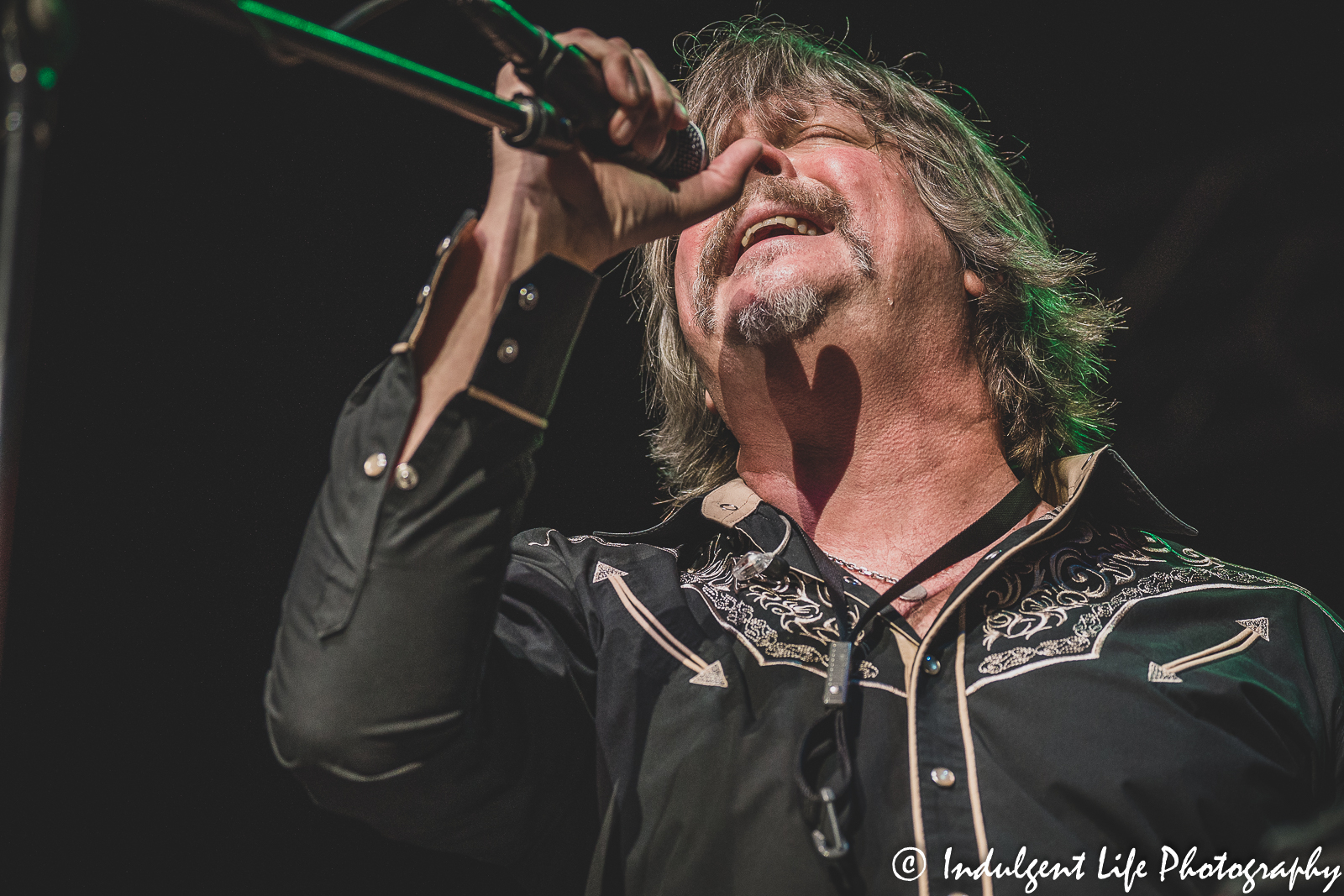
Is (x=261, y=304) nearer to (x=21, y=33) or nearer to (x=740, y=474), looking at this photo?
(x=740, y=474)

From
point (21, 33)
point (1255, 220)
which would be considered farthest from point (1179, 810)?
point (1255, 220)

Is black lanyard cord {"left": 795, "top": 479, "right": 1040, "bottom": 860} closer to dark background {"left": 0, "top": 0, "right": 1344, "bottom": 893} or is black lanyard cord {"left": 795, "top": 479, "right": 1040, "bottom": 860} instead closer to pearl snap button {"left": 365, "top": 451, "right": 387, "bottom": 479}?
pearl snap button {"left": 365, "top": 451, "right": 387, "bottom": 479}

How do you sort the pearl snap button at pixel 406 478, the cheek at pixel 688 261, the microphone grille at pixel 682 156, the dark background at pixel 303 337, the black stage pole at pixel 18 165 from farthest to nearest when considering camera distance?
the cheek at pixel 688 261
the dark background at pixel 303 337
the microphone grille at pixel 682 156
the pearl snap button at pixel 406 478
the black stage pole at pixel 18 165

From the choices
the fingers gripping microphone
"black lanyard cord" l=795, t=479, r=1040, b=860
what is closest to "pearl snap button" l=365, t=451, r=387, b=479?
the fingers gripping microphone

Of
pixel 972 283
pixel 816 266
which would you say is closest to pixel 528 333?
pixel 816 266

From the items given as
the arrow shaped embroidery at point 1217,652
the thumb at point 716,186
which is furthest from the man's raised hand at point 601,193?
the arrow shaped embroidery at point 1217,652

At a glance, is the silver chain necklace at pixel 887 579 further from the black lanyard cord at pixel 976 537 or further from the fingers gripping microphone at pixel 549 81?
the fingers gripping microphone at pixel 549 81

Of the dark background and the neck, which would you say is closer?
the dark background

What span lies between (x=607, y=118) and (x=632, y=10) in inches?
76.3

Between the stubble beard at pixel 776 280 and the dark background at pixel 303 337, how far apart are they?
725 mm

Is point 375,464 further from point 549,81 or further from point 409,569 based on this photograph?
point 549,81

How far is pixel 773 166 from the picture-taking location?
1840mm

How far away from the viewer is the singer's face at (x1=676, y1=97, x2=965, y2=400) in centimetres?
176

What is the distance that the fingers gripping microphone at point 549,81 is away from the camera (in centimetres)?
90
